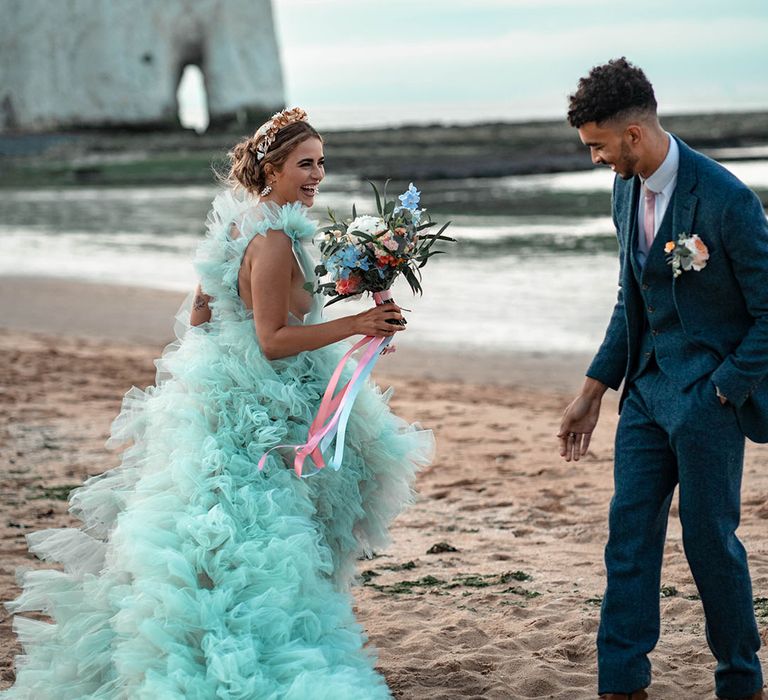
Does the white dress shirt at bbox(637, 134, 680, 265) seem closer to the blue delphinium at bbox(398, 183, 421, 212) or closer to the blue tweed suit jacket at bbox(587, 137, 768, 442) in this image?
the blue tweed suit jacket at bbox(587, 137, 768, 442)

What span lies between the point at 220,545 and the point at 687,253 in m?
1.39

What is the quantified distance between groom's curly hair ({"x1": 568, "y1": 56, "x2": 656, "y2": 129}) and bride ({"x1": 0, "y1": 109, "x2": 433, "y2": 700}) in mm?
762

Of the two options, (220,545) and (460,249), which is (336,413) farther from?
(460,249)

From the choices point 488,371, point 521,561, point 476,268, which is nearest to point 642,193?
point 521,561

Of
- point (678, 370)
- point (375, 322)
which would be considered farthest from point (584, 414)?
point (375, 322)

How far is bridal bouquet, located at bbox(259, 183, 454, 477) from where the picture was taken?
10.2 ft

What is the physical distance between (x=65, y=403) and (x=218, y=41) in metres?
39.9

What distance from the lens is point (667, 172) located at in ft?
9.93

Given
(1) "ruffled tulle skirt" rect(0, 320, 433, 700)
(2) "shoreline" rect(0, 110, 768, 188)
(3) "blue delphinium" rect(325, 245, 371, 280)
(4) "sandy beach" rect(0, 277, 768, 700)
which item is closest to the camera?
(1) "ruffled tulle skirt" rect(0, 320, 433, 700)

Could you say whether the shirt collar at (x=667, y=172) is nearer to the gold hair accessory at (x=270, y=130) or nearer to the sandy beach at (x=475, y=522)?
the gold hair accessory at (x=270, y=130)

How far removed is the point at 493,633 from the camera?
394cm

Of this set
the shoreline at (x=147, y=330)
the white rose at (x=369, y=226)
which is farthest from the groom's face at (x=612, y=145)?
the shoreline at (x=147, y=330)

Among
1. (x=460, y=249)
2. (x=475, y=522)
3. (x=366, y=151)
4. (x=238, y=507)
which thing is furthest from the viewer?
(x=366, y=151)

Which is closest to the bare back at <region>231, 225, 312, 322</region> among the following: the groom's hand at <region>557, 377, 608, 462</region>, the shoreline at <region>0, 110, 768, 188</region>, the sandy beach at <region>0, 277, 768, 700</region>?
the groom's hand at <region>557, 377, 608, 462</region>
